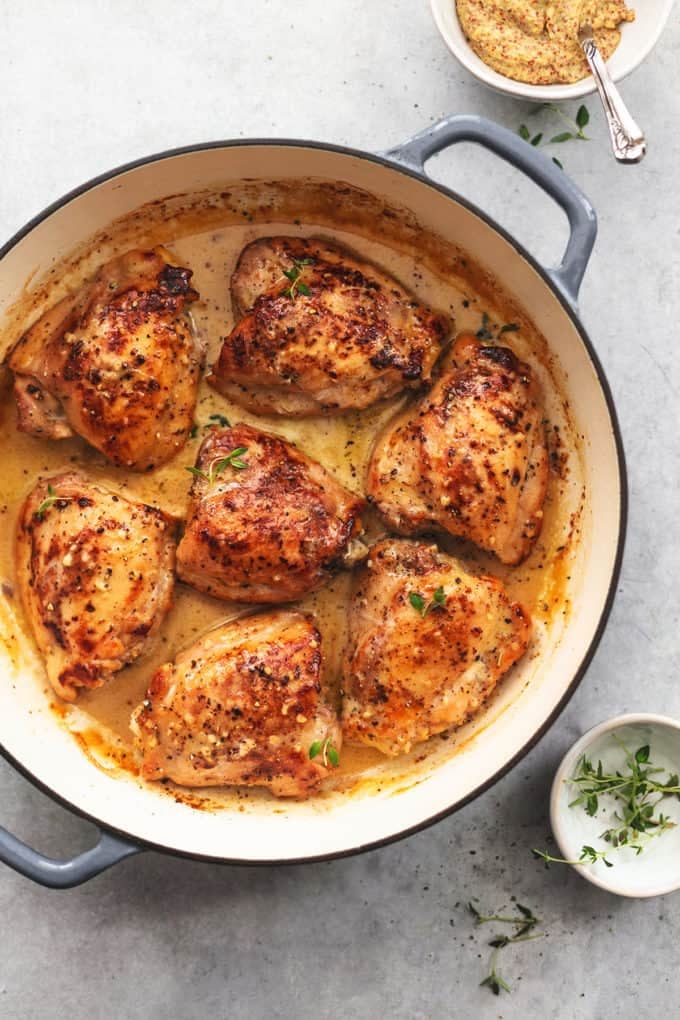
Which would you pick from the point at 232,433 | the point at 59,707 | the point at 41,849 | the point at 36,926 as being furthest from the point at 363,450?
the point at 36,926

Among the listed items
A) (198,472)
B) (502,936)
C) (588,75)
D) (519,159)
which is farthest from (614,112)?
(502,936)

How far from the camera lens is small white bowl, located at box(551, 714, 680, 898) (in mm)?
2734

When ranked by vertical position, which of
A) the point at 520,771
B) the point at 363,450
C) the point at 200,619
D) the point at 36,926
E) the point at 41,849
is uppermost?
the point at 363,450

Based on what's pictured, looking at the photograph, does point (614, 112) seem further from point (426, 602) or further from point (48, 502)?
point (48, 502)

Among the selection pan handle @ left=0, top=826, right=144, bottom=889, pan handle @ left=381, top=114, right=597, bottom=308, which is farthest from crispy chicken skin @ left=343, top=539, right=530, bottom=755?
pan handle @ left=381, top=114, right=597, bottom=308

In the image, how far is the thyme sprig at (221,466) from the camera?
8.92ft

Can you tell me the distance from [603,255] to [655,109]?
→ 48 cm

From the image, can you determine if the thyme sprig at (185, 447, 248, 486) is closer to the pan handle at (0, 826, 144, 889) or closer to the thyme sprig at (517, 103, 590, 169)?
the pan handle at (0, 826, 144, 889)

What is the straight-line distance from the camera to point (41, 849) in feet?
9.58

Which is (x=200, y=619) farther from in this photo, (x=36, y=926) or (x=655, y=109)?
(x=655, y=109)

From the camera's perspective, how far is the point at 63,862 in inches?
97.9

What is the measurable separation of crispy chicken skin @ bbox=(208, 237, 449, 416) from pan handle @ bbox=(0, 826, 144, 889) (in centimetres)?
129

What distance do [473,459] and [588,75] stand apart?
117cm

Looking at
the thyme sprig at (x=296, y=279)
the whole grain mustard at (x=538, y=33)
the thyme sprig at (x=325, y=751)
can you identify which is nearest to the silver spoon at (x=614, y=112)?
the whole grain mustard at (x=538, y=33)
